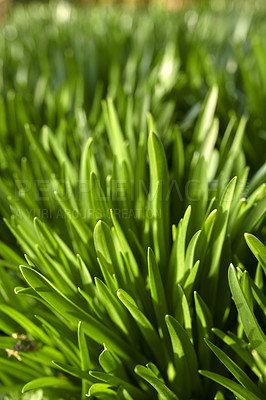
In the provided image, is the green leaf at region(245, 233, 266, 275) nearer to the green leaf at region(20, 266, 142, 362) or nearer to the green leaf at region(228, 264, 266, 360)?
the green leaf at region(228, 264, 266, 360)

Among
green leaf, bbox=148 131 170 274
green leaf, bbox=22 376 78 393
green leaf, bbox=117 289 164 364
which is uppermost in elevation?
green leaf, bbox=148 131 170 274

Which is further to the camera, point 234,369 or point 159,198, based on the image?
point 159,198

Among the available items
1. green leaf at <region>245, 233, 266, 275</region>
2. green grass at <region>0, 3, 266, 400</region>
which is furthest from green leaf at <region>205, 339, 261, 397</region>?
green leaf at <region>245, 233, 266, 275</region>

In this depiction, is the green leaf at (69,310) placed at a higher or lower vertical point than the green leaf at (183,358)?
higher

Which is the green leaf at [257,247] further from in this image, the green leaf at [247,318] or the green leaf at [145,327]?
the green leaf at [145,327]

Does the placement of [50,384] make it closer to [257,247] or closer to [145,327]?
[145,327]

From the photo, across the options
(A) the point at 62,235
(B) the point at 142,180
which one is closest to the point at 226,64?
(B) the point at 142,180

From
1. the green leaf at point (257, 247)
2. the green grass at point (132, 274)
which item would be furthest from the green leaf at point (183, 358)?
the green leaf at point (257, 247)

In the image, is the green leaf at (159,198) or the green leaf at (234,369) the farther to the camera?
the green leaf at (159,198)

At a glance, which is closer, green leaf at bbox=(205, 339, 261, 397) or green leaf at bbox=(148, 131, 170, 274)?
green leaf at bbox=(205, 339, 261, 397)

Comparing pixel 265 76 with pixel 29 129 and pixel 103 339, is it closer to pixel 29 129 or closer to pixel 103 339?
pixel 29 129

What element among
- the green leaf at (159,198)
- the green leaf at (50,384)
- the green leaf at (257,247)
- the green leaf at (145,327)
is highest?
the green leaf at (159,198)

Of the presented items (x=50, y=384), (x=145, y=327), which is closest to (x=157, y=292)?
(x=145, y=327)
